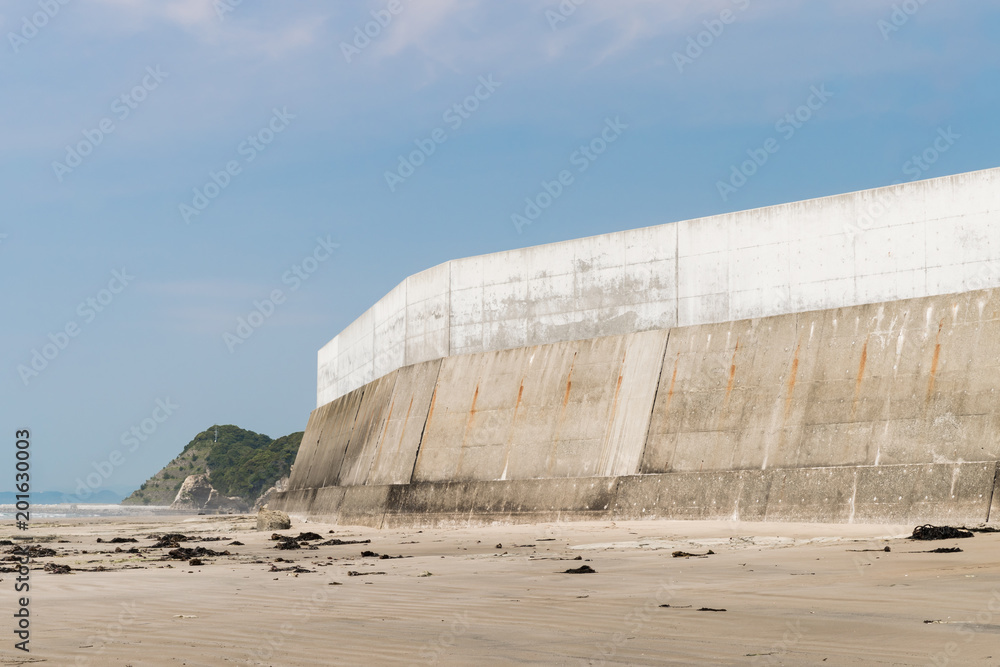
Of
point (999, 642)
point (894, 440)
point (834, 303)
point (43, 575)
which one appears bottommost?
point (43, 575)

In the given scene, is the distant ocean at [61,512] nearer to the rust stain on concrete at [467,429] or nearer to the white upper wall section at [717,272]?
the white upper wall section at [717,272]

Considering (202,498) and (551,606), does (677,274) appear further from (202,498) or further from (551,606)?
(202,498)

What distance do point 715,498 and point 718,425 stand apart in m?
1.29

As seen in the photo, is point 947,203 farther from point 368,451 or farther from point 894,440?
point 368,451

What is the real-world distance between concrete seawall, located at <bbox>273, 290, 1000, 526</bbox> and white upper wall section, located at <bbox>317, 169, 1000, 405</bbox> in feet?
1.09

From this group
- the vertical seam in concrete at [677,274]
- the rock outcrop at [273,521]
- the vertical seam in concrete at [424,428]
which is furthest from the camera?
the rock outcrop at [273,521]

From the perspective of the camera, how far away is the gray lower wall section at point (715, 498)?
44.2 feet

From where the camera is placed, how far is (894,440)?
14281mm

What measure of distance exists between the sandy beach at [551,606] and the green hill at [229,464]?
340 feet

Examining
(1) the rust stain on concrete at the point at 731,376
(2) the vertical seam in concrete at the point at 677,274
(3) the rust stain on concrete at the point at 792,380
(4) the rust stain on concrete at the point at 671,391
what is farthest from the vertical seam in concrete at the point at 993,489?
(2) the vertical seam in concrete at the point at 677,274

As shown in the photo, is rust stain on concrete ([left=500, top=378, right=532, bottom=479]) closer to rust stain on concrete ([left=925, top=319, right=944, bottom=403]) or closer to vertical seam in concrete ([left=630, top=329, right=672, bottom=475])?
vertical seam in concrete ([left=630, top=329, right=672, bottom=475])

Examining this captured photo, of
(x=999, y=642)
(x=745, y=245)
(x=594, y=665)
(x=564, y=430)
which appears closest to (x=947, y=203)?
(x=745, y=245)

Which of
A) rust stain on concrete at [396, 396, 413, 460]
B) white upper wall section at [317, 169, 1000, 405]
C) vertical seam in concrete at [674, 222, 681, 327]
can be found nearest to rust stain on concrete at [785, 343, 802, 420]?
white upper wall section at [317, 169, 1000, 405]

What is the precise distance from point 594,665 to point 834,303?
12.4 m
